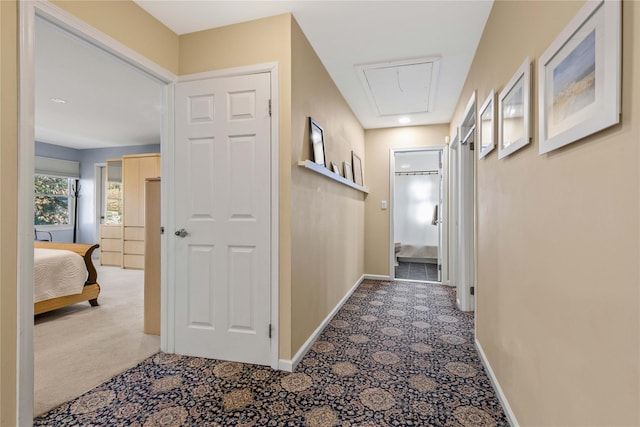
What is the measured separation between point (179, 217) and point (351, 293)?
94.1 inches

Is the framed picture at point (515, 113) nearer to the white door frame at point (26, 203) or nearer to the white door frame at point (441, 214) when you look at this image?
the white door frame at point (26, 203)

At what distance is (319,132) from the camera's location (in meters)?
2.63

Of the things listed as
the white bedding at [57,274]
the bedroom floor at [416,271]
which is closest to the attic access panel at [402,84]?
the bedroom floor at [416,271]

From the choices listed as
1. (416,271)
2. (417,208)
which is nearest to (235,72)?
(416,271)

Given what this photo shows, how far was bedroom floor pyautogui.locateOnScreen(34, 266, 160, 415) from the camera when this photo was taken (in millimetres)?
1905

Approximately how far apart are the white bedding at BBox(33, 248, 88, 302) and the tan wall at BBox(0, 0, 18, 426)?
225 centimetres

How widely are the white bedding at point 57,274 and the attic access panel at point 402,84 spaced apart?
3615 millimetres

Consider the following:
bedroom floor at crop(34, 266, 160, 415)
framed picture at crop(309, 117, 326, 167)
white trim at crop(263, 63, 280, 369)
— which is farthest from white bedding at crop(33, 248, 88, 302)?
framed picture at crop(309, 117, 326, 167)

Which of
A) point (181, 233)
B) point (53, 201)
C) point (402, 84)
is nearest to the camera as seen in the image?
point (181, 233)

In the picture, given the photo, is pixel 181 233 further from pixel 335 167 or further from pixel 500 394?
pixel 500 394

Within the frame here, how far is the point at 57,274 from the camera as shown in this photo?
3.24m

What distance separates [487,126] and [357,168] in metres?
2.36

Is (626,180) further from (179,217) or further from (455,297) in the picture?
(455,297)

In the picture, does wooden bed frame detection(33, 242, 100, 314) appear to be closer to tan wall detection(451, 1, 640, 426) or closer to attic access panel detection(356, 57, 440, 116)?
attic access panel detection(356, 57, 440, 116)
